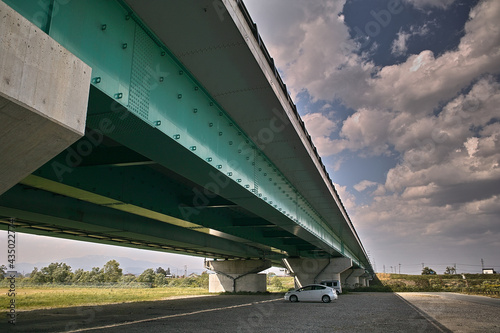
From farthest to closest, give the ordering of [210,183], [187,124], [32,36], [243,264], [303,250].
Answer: [243,264] → [303,250] → [210,183] → [187,124] → [32,36]

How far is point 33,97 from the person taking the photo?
3.61m

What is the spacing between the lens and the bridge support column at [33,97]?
345 cm

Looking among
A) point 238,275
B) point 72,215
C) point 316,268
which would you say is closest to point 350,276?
point 238,275

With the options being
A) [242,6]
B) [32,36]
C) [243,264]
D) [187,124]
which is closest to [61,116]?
[32,36]

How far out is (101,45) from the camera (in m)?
5.51

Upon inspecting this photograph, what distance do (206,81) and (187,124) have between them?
3.66 feet

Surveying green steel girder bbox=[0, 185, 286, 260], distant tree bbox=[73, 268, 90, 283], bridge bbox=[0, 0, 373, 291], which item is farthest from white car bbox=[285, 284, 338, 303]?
distant tree bbox=[73, 268, 90, 283]

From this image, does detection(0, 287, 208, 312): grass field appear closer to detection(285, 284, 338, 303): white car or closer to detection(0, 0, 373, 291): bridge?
detection(0, 0, 373, 291): bridge

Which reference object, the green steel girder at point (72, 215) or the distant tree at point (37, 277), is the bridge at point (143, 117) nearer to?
the green steel girder at point (72, 215)

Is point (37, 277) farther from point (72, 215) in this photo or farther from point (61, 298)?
point (72, 215)


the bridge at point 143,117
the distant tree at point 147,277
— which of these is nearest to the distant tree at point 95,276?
the distant tree at point 147,277

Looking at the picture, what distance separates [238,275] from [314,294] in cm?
1861

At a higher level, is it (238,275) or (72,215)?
(72,215)

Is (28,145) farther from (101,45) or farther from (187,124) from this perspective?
(187,124)
